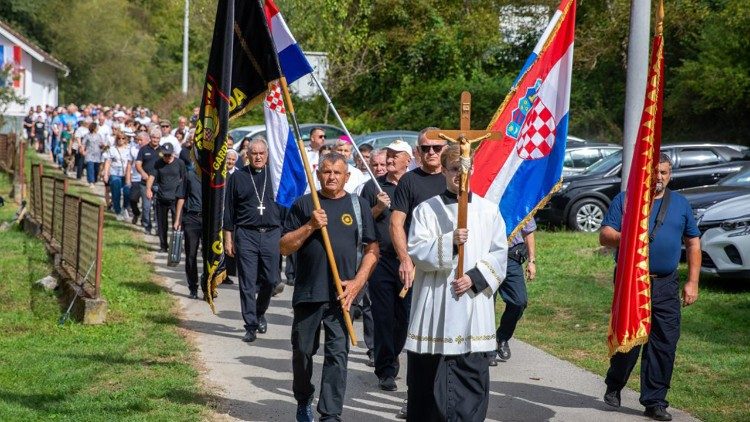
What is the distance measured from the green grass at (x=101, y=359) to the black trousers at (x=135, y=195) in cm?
605

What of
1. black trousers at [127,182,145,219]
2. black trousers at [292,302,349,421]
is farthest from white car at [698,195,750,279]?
black trousers at [127,182,145,219]

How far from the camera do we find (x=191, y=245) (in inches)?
594

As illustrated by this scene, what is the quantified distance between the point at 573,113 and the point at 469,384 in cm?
3279

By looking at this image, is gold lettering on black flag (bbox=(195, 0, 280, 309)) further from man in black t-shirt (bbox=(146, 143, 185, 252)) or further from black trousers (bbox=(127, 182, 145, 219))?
black trousers (bbox=(127, 182, 145, 219))

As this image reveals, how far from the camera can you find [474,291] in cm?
677

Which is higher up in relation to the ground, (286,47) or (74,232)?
(286,47)

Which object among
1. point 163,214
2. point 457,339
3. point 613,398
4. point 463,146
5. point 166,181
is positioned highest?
point 463,146

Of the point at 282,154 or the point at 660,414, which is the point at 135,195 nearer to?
the point at 282,154

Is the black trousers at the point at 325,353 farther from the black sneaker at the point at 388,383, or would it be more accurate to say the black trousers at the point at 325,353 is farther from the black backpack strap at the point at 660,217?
the black backpack strap at the point at 660,217

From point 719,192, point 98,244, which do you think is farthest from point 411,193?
point 719,192

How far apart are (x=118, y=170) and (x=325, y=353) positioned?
655 inches

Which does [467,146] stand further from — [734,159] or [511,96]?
[734,159]

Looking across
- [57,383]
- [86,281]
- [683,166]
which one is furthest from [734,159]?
[57,383]

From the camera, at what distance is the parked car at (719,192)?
16.4m
